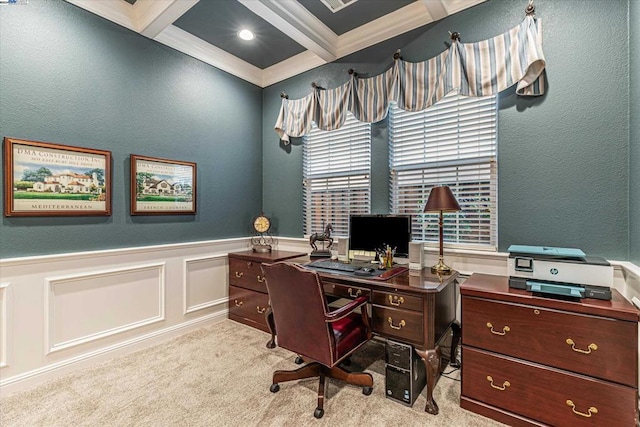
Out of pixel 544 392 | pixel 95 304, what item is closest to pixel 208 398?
pixel 95 304

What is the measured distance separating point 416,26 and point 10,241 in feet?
12.2

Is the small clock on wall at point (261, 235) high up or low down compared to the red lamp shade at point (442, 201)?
down

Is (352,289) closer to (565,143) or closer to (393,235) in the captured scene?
(393,235)

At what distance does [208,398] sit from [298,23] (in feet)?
10.3

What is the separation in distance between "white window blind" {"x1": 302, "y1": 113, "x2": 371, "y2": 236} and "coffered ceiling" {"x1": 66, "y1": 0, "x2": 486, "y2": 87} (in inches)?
32.2

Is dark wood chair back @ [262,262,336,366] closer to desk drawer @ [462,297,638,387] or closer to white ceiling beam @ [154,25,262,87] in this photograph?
desk drawer @ [462,297,638,387]

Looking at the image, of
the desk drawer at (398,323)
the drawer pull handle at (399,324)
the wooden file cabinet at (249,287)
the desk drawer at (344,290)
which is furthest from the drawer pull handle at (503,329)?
the wooden file cabinet at (249,287)

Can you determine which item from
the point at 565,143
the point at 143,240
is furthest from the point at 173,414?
the point at 565,143

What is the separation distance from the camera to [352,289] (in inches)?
84.4

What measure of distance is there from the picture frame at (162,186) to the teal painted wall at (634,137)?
359 centimetres

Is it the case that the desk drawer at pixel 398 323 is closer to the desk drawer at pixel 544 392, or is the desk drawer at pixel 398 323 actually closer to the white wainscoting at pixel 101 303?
the desk drawer at pixel 544 392

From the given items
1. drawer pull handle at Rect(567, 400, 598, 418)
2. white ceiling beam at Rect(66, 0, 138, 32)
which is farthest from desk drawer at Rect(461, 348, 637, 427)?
white ceiling beam at Rect(66, 0, 138, 32)

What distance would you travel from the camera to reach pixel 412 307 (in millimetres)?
1884

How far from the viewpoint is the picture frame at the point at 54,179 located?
2082 millimetres
